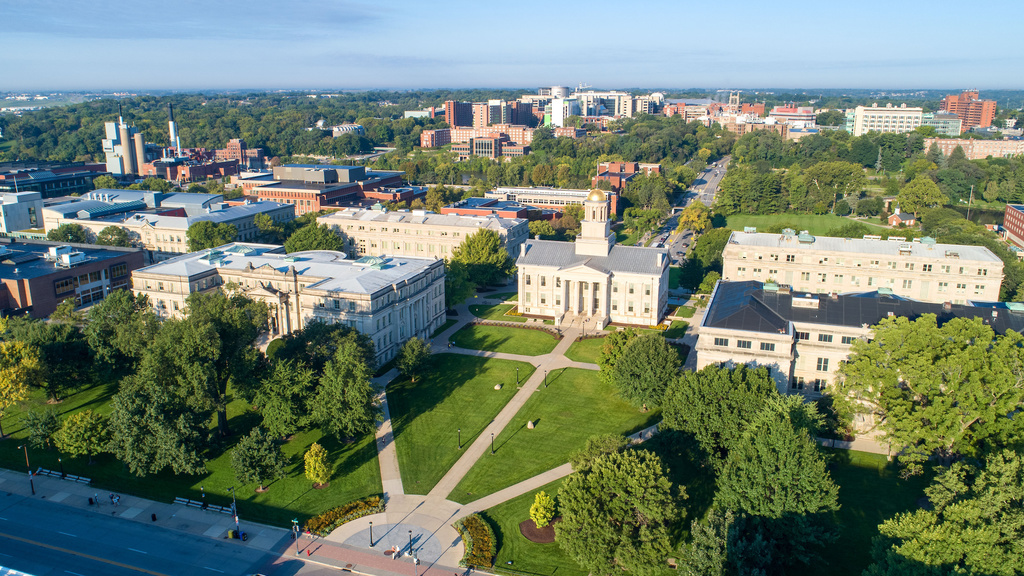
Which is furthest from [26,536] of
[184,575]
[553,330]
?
[553,330]

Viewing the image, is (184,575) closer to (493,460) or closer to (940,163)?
(493,460)

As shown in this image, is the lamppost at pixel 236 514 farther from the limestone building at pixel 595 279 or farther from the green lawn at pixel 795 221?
the green lawn at pixel 795 221

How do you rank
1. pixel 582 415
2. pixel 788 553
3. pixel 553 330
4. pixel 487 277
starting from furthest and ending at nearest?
pixel 487 277
pixel 553 330
pixel 582 415
pixel 788 553

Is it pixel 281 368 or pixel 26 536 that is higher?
pixel 281 368

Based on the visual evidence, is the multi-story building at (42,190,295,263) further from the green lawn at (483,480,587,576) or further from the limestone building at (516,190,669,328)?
the green lawn at (483,480,587,576)

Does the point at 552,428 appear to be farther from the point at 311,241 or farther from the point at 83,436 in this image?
the point at 311,241

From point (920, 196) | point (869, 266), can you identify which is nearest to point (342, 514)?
point (869, 266)

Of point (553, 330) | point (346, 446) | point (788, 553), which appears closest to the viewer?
point (788, 553)
